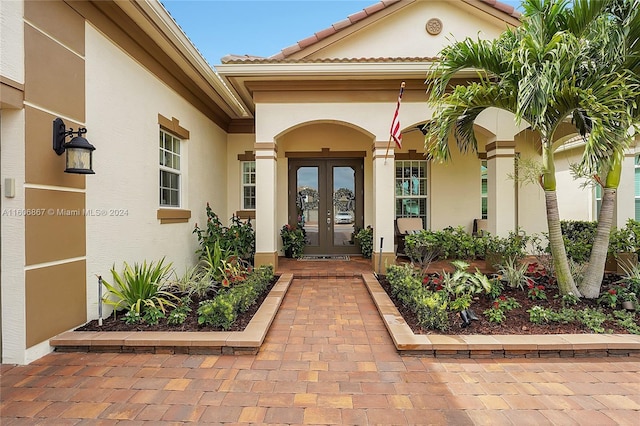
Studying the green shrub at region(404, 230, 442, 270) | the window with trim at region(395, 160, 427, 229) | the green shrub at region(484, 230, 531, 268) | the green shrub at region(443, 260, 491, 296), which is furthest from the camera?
the window with trim at region(395, 160, 427, 229)

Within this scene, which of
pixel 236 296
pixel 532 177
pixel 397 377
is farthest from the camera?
pixel 532 177

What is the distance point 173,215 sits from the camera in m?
5.45

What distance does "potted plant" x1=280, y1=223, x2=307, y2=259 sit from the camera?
786 centimetres

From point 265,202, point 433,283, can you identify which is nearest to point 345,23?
point 265,202

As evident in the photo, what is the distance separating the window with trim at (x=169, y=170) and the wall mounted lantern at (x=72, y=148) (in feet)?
6.96

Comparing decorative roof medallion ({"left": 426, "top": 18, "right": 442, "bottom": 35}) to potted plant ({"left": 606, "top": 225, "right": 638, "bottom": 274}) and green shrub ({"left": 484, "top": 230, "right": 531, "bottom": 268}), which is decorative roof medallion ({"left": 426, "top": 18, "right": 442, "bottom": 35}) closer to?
green shrub ({"left": 484, "top": 230, "right": 531, "bottom": 268})

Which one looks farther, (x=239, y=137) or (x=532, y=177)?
(x=239, y=137)

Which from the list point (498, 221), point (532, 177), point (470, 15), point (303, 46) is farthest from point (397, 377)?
point (470, 15)

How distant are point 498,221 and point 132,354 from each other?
628 cm

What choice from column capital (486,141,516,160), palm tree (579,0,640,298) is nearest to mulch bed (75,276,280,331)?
palm tree (579,0,640,298)

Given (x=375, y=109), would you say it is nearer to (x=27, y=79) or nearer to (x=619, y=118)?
(x=619, y=118)

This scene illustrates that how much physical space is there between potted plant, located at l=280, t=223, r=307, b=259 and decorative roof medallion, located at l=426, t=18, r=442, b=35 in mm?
5893

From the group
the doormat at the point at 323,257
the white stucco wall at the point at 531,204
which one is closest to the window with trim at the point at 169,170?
the doormat at the point at 323,257

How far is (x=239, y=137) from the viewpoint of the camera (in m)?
8.59
